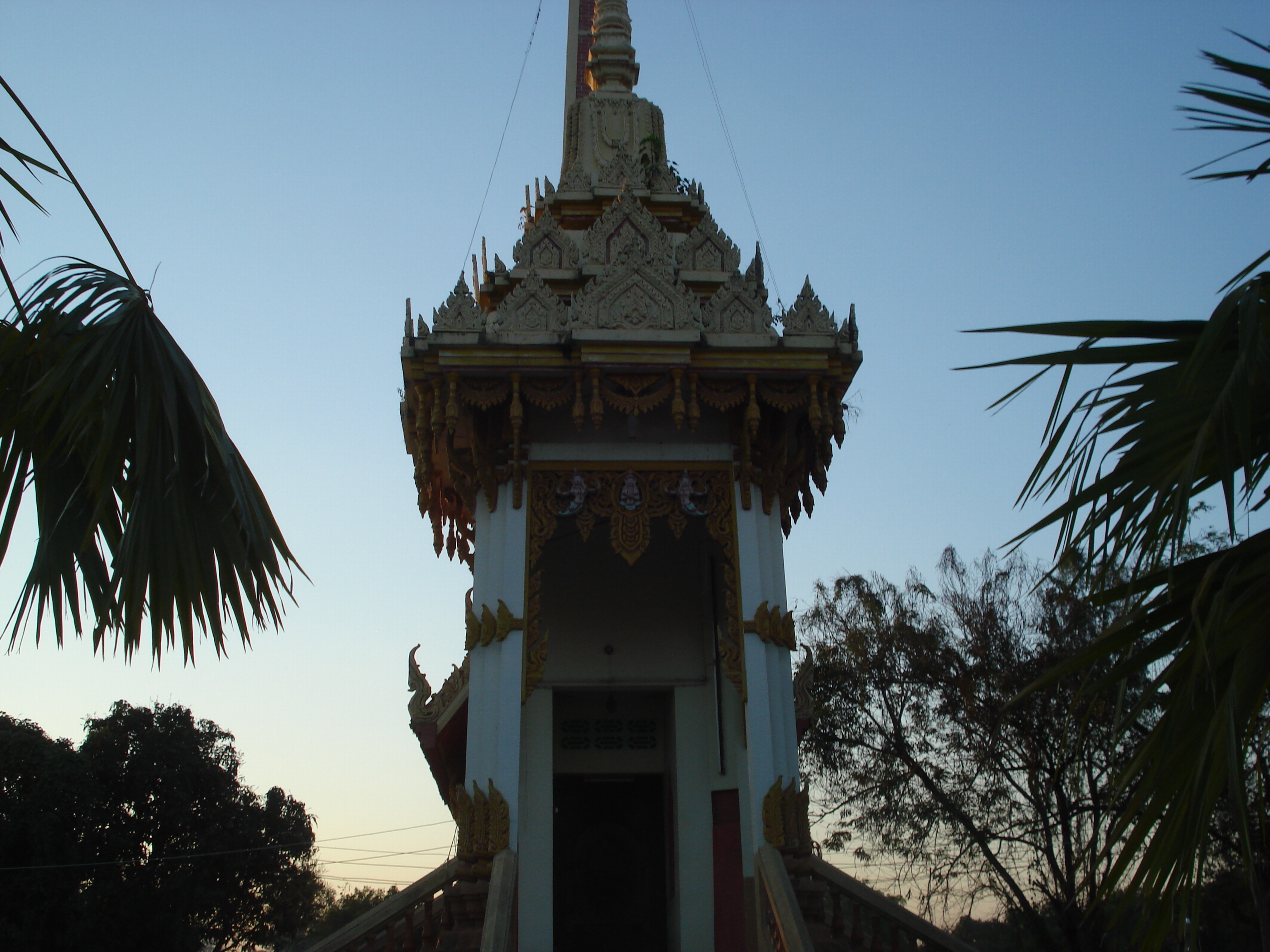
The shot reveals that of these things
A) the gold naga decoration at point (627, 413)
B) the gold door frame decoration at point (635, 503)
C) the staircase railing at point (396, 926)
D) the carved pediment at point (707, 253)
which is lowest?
the staircase railing at point (396, 926)

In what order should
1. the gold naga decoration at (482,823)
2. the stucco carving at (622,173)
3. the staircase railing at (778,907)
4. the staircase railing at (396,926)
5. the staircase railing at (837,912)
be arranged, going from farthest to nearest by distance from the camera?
the stucco carving at (622,173)
the gold naga decoration at (482,823)
the staircase railing at (396,926)
the staircase railing at (837,912)
the staircase railing at (778,907)

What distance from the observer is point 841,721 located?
1898 centimetres

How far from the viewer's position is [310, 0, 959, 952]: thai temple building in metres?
8.33

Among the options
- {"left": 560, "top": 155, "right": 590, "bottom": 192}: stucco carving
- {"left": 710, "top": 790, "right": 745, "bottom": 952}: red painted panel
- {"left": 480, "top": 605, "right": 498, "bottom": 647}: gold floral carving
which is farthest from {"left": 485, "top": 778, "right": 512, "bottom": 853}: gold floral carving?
{"left": 560, "top": 155, "right": 590, "bottom": 192}: stucco carving

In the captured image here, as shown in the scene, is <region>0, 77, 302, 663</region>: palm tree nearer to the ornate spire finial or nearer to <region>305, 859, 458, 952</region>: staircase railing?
<region>305, 859, 458, 952</region>: staircase railing

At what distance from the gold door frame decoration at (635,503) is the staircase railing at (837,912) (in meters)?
1.57

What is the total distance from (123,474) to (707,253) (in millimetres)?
6622

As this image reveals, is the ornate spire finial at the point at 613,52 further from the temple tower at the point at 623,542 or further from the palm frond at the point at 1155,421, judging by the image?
the palm frond at the point at 1155,421

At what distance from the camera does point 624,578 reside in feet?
38.9

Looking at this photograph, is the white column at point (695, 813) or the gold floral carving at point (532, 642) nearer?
the gold floral carving at point (532, 642)

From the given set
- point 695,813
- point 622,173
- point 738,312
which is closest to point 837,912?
point 695,813

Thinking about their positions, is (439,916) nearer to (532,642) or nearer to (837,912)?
(532,642)

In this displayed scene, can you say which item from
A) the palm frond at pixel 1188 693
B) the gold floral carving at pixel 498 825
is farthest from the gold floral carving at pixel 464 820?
the palm frond at pixel 1188 693

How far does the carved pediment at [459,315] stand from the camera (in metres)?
9.10
